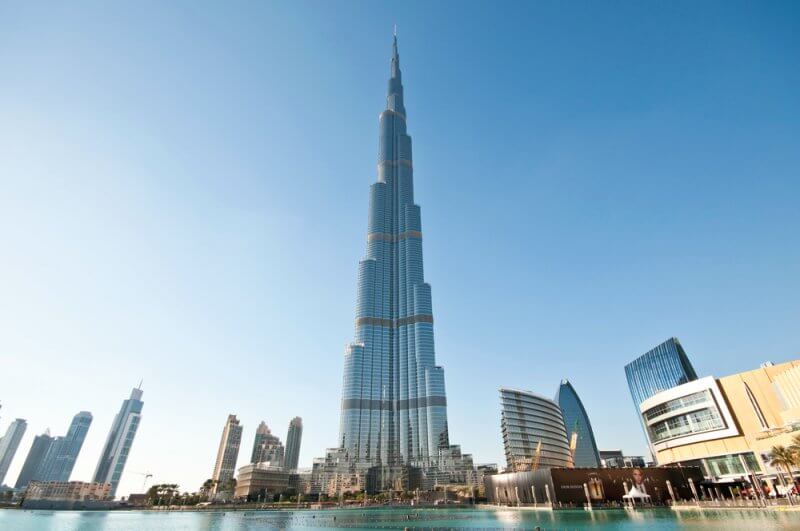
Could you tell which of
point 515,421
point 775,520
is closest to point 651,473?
point 775,520

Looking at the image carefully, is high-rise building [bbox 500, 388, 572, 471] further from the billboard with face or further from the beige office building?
the billboard with face

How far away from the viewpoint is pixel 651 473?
89500 mm

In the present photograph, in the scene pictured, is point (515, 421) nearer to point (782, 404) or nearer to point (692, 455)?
point (692, 455)

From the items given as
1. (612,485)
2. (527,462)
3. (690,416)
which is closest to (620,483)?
(612,485)

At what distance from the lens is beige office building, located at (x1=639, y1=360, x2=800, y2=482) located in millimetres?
75688

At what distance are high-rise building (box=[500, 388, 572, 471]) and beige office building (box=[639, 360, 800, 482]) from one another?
82.9 m

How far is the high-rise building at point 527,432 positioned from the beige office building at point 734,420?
82.9 meters

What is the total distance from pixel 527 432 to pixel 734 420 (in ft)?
355

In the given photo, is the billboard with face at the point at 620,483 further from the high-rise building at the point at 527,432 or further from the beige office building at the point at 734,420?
the high-rise building at the point at 527,432

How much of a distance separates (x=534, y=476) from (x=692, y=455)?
1429 inches

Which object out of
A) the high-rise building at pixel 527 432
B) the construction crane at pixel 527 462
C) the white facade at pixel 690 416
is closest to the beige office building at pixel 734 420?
the white facade at pixel 690 416

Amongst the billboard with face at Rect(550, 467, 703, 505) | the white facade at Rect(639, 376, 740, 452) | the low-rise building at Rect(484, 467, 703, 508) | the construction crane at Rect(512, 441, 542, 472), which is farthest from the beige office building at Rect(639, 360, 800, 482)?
the construction crane at Rect(512, 441, 542, 472)

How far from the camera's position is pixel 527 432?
182500mm

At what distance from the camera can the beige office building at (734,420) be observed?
75688mm
